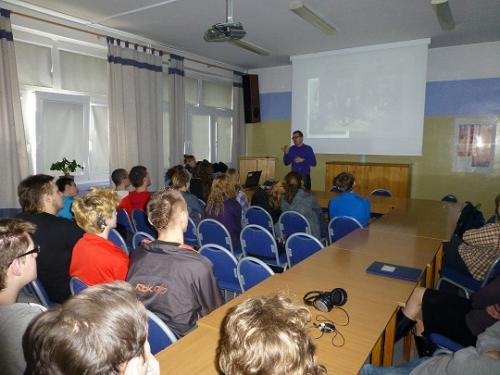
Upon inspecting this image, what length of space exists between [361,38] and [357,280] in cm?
547

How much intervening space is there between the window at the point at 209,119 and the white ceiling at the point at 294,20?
1.18 meters

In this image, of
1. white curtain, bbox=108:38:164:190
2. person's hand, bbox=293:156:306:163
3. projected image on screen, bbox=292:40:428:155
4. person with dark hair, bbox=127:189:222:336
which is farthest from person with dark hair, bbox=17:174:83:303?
projected image on screen, bbox=292:40:428:155

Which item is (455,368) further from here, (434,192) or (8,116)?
(434,192)

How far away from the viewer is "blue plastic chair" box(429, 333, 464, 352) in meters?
1.79

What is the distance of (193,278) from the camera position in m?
1.68

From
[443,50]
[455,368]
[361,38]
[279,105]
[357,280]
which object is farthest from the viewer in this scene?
[279,105]

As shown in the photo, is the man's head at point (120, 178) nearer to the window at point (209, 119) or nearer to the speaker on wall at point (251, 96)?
the window at point (209, 119)

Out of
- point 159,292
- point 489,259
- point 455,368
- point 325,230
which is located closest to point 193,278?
point 159,292

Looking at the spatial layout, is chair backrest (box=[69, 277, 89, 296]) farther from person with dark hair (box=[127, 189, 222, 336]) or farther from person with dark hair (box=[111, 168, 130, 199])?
person with dark hair (box=[111, 168, 130, 199])

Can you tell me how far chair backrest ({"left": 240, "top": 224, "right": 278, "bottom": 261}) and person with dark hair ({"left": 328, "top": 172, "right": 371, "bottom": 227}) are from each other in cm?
104

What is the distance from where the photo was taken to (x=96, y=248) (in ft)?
6.61

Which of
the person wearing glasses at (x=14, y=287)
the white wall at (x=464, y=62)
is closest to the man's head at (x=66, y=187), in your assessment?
the person wearing glasses at (x=14, y=287)

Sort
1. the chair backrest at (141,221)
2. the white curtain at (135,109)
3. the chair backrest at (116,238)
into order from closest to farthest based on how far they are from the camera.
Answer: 1. the chair backrest at (116,238)
2. the chair backrest at (141,221)
3. the white curtain at (135,109)

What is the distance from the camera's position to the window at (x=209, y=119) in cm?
777
